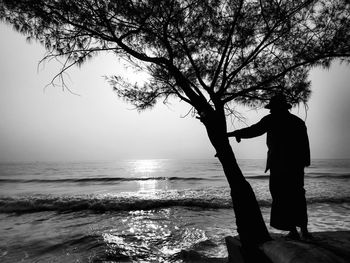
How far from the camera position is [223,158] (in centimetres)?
335

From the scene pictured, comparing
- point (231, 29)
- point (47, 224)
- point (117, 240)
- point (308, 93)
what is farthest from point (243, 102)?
point (47, 224)

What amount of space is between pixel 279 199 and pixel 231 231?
416cm

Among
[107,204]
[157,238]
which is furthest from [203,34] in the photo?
[107,204]

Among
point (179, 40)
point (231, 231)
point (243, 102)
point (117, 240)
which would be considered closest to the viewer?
point (179, 40)

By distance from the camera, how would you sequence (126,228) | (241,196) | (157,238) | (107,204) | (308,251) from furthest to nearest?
(107,204), (126,228), (157,238), (241,196), (308,251)

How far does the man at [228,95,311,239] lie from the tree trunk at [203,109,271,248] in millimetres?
223

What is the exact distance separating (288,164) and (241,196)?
73 cm

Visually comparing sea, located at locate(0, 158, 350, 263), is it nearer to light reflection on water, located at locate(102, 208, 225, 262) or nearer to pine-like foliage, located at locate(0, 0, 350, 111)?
light reflection on water, located at locate(102, 208, 225, 262)

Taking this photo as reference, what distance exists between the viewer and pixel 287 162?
3027mm

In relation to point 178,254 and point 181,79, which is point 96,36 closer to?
point 181,79

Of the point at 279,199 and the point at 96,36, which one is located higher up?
the point at 96,36

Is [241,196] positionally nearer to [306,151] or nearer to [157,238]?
[306,151]

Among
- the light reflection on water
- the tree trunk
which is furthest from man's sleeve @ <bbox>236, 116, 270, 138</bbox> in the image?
the light reflection on water

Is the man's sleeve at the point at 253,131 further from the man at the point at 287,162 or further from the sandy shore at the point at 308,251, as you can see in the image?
the sandy shore at the point at 308,251
